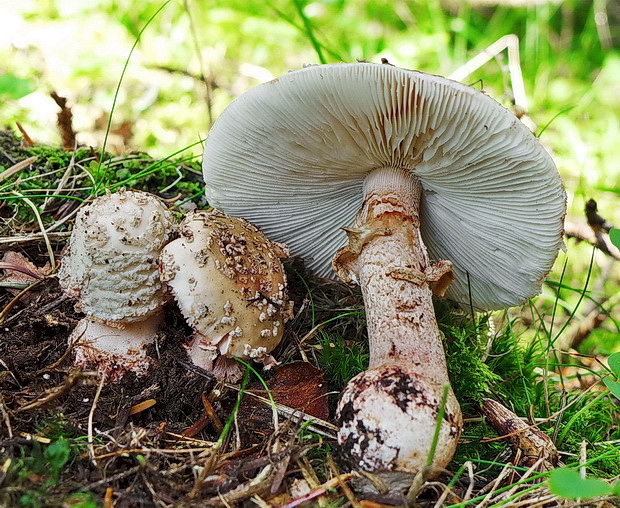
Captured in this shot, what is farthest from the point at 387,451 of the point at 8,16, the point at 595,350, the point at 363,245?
the point at 8,16

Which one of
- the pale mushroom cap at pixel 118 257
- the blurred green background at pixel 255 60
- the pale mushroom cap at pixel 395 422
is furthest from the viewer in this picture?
the blurred green background at pixel 255 60

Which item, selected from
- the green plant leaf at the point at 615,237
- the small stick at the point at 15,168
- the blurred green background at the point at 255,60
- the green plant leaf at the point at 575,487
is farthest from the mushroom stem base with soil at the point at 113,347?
the blurred green background at the point at 255,60

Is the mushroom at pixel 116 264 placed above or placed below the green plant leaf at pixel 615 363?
above

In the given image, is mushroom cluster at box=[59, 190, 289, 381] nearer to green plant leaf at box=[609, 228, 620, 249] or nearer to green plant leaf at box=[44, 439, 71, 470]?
green plant leaf at box=[44, 439, 71, 470]

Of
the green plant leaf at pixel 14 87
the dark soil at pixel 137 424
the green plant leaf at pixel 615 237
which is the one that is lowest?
the dark soil at pixel 137 424

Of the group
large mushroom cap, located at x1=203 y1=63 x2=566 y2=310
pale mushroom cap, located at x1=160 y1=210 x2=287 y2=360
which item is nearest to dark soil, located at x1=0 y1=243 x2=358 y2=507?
pale mushroom cap, located at x1=160 y1=210 x2=287 y2=360

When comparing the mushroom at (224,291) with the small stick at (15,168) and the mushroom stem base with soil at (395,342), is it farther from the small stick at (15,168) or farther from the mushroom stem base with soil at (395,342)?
the small stick at (15,168)
